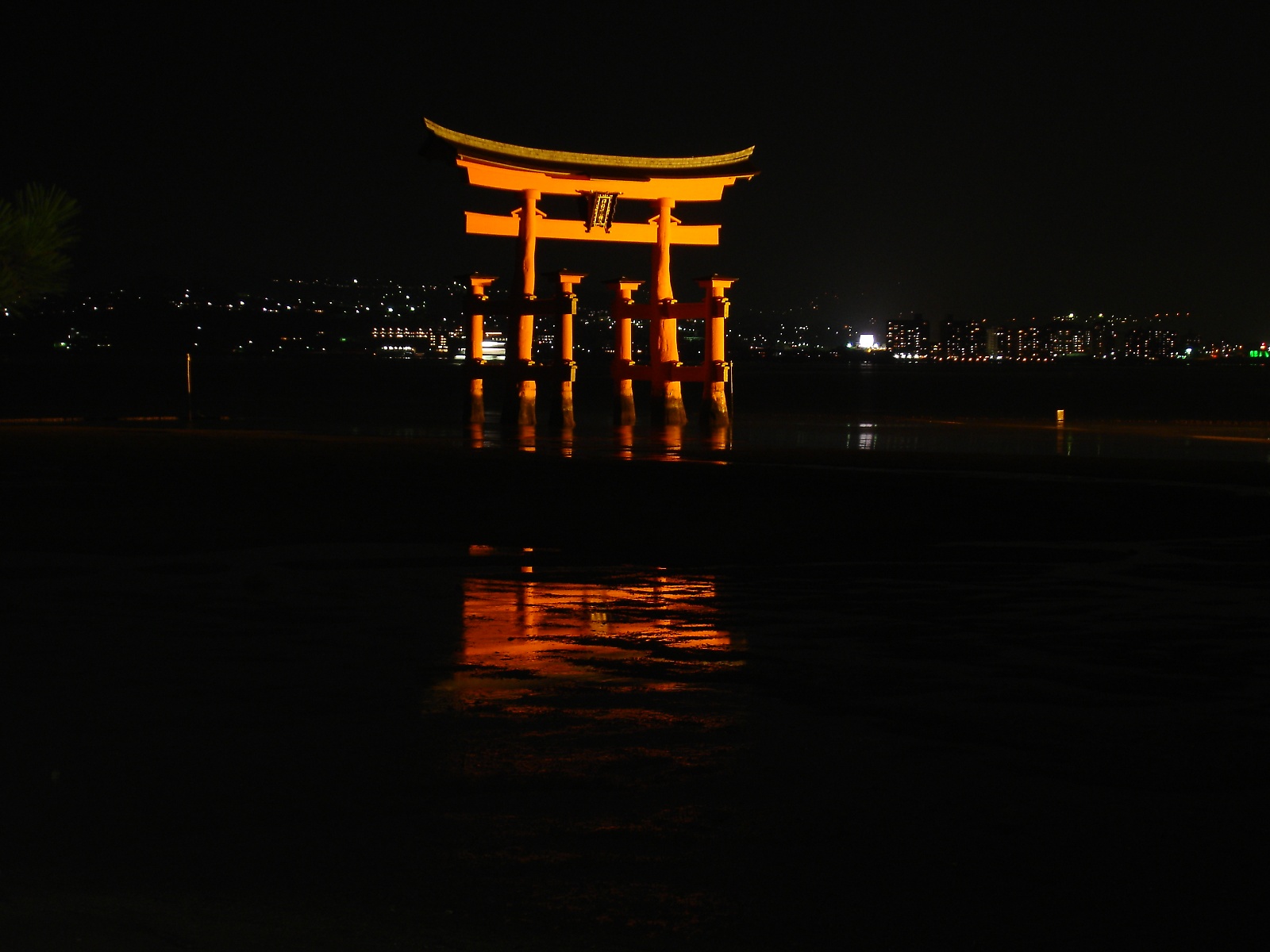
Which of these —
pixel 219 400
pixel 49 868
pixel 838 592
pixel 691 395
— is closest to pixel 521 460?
pixel 838 592

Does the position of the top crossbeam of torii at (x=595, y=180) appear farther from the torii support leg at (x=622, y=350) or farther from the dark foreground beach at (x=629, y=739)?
the dark foreground beach at (x=629, y=739)

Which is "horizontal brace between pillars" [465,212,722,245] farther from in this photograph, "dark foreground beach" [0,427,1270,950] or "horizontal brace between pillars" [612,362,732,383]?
"dark foreground beach" [0,427,1270,950]

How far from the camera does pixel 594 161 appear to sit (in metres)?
35.5

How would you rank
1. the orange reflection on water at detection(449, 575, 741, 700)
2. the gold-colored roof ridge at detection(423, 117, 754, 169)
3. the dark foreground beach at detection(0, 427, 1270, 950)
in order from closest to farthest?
the dark foreground beach at detection(0, 427, 1270, 950), the orange reflection on water at detection(449, 575, 741, 700), the gold-colored roof ridge at detection(423, 117, 754, 169)

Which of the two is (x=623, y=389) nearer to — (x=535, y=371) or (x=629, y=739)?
(x=535, y=371)

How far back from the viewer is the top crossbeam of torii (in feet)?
113

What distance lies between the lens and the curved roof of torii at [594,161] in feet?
110

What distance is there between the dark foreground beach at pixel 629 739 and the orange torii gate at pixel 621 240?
22.7 meters

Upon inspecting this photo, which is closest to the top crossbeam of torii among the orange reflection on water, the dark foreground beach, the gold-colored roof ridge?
the gold-colored roof ridge

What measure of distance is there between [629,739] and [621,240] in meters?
33.1

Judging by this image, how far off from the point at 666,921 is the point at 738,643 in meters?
4.55

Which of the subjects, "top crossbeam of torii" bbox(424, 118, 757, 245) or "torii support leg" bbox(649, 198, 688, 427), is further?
"torii support leg" bbox(649, 198, 688, 427)

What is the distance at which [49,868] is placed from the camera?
4344mm

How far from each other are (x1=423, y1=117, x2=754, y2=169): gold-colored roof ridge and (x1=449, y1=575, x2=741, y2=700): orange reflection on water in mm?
24221
